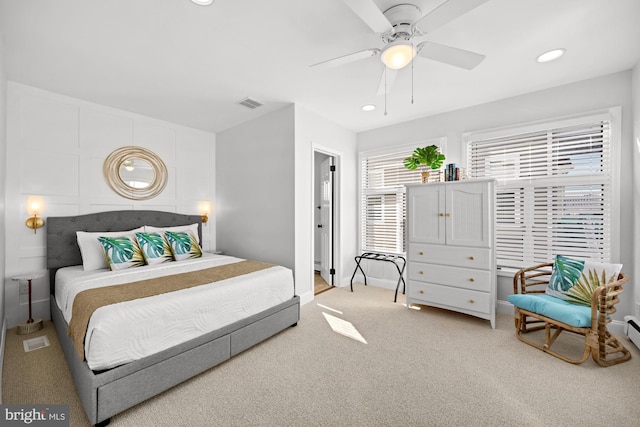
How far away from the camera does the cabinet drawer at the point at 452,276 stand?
9.60ft

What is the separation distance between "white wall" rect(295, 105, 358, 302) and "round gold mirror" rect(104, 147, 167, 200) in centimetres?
218

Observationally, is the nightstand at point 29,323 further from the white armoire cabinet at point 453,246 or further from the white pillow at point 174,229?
the white armoire cabinet at point 453,246

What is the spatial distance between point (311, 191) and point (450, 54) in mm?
2252

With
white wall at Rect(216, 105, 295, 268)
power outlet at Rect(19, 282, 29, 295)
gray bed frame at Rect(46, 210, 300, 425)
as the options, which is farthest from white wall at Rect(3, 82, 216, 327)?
white wall at Rect(216, 105, 295, 268)

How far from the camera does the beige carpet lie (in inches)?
65.4

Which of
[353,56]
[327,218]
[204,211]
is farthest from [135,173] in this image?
[353,56]

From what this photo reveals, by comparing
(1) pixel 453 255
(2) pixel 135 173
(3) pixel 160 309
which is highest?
(2) pixel 135 173

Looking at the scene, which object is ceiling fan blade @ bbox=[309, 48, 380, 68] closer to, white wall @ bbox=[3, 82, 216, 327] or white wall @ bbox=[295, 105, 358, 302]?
white wall @ bbox=[295, 105, 358, 302]

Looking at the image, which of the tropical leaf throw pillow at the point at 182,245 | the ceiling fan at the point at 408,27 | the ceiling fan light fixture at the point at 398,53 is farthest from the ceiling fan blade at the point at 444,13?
the tropical leaf throw pillow at the point at 182,245

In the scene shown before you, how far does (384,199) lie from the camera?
177 inches

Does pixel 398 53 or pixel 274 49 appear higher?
pixel 274 49

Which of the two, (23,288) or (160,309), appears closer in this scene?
(160,309)

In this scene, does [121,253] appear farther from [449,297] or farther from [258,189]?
[449,297]

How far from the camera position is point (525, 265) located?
3227 mm
